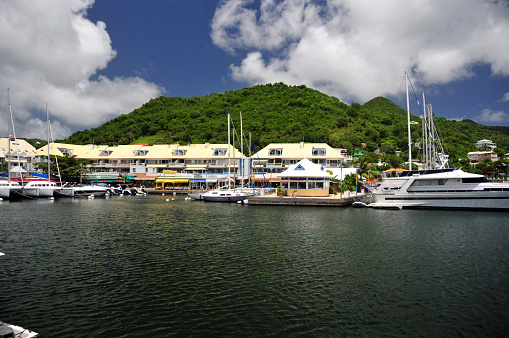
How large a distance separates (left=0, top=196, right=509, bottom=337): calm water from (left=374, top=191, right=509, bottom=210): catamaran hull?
49.6 ft

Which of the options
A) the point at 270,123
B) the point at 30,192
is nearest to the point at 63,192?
the point at 30,192

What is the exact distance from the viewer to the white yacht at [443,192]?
42250 mm

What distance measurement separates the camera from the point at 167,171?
8181cm

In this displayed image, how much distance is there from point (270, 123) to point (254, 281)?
112m

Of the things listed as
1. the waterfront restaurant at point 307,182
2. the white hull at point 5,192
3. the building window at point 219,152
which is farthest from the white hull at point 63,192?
the waterfront restaurant at point 307,182

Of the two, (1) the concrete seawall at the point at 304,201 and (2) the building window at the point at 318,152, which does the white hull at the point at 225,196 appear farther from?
(2) the building window at the point at 318,152

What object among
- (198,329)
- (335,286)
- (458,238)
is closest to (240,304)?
(198,329)

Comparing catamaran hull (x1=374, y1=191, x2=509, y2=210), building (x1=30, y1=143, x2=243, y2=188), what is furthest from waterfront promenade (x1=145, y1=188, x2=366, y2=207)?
building (x1=30, y1=143, x2=243, y2=188)

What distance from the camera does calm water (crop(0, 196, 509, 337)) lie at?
37.5 ft

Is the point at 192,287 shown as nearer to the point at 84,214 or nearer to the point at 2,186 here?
the point at 84,214

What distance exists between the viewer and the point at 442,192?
4475cm

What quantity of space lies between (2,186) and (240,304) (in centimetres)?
6248

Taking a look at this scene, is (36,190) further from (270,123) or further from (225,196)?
(270,123)

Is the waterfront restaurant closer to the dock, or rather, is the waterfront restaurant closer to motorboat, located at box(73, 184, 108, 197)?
the dock
